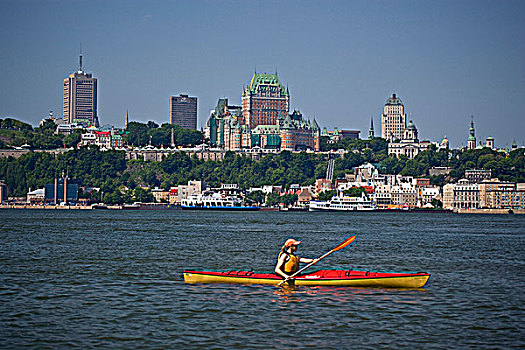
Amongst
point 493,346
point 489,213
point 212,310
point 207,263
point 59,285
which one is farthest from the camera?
point 489,213

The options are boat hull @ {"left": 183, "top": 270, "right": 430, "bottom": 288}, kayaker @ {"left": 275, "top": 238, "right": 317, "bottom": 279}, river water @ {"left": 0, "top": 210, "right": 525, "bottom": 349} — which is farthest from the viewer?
boat hull @ {"left": 183, "top": 270, "right": 430, "bottom": 288}

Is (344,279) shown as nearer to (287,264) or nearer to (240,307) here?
(287,264)

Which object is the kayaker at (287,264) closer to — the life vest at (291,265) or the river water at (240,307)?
the life vest at (291,265)

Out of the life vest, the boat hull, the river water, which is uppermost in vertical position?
the life vest

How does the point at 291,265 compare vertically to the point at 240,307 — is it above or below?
above

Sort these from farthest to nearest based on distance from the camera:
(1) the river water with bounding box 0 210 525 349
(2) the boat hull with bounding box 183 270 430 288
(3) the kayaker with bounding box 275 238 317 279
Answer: (2) the boat hull with bounding box 183 270 430 288 < (3) the kayaker with bounding box 275 238 317 279 < (1) the river water with bounding box 0 210 525 349

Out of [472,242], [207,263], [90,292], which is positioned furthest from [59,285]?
[472,242]

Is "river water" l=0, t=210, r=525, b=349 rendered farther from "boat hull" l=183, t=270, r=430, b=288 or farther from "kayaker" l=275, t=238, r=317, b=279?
"kayaker" l=275, t=238, r=317, b=279

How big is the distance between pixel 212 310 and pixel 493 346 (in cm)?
1044

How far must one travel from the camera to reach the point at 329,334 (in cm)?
2903

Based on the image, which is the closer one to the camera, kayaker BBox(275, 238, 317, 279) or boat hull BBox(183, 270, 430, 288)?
kayaker BBox(275, 238, 317, 279)

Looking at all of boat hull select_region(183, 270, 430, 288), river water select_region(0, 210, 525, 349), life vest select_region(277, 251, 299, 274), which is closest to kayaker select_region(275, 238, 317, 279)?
life vest select_region(277, 251, 299, 274)

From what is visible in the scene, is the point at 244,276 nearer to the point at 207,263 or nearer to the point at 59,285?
the point at 59,285

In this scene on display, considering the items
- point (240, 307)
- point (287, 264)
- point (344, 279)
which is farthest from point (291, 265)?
point (240, 307)
